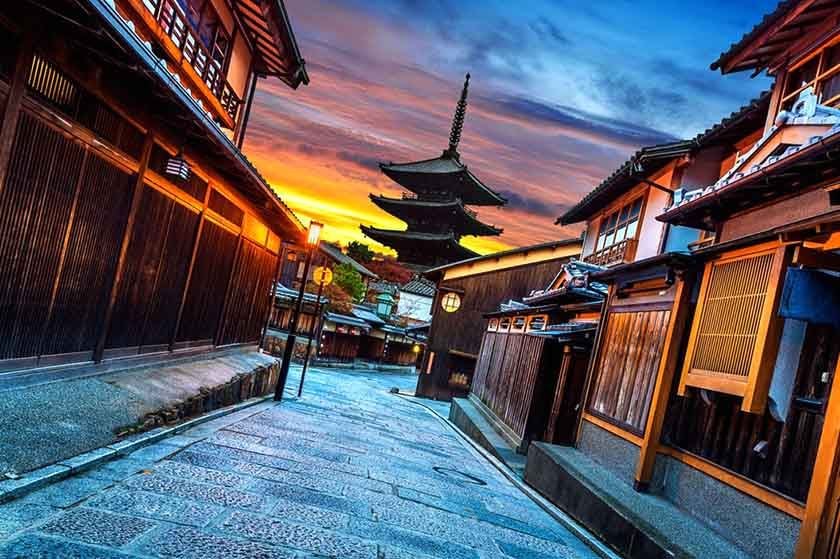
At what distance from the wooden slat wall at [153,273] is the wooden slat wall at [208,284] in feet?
2.65

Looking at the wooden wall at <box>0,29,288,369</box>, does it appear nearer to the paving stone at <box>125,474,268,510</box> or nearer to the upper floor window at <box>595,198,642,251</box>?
the paving stone at <box>125,474,268,510</box>

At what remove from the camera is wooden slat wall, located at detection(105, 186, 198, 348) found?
31.0 feet

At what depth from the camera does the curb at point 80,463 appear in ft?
15.8

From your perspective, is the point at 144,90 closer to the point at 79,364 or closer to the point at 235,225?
the point at 79,364

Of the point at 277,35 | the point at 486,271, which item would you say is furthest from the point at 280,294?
the point at 277,35

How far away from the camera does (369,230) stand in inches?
2259

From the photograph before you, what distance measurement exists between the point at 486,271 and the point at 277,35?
22.7 metres

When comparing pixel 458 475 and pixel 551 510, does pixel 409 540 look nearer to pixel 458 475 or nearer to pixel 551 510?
pixel 551 510

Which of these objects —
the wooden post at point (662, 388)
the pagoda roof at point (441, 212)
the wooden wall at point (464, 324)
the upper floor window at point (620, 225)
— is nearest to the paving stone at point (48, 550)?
the wooden post at point (662, 388)

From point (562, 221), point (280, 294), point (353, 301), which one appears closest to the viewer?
point (562, 221)

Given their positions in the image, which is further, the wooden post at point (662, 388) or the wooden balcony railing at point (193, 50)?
the wooden balcony railing at point (193, 50)

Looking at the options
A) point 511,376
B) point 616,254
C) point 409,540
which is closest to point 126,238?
point 409,540

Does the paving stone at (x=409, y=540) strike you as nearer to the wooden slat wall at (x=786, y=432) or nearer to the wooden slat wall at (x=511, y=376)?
the wooden slat wall at (x=786, y=432)

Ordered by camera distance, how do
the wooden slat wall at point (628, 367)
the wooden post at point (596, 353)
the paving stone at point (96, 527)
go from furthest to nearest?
the wooden post at point (596, 353)
the wooden slat wall at point (628, 367)
the paving stone at point (96, 527)
